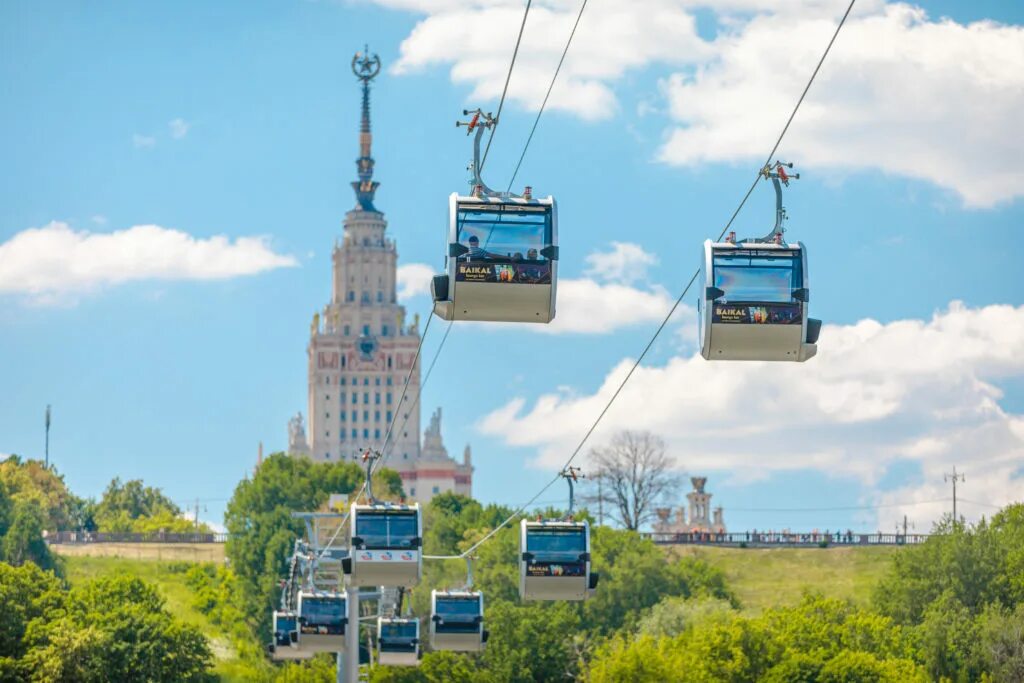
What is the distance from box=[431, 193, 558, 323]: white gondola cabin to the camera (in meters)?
49.5

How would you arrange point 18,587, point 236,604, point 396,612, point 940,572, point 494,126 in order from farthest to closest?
point 236,604 → point 940,572 → point 18,587 → point 396,612 → point 494,126

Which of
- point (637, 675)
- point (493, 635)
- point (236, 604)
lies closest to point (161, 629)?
point (493, 635)

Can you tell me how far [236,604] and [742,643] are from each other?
7557cm

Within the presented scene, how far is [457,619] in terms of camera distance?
95.6 m

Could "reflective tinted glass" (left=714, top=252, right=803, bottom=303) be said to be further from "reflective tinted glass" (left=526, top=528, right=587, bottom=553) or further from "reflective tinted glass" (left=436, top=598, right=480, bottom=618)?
"reflective tinted glass" (left=436, top=598, right=480, bottom=618)

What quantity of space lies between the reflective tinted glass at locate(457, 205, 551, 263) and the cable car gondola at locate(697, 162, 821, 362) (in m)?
3.20

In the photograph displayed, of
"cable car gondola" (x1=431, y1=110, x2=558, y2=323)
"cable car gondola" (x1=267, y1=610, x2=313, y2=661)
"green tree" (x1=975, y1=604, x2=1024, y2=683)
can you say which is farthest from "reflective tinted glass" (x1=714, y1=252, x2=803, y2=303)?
"green tree" (x1=975, y1=604, x2=1024, y2=683)

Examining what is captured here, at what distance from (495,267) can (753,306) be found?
15.9 feet

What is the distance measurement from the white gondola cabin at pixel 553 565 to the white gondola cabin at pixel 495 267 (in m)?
33.6

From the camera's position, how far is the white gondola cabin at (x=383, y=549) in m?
78.8

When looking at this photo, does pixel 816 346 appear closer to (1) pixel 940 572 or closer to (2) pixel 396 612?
(2) pixel 396 612

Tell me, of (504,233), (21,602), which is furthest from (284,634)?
(504,233)

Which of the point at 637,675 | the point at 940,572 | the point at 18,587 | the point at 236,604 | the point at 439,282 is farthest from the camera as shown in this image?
the point at 236,604

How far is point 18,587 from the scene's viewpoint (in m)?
140
